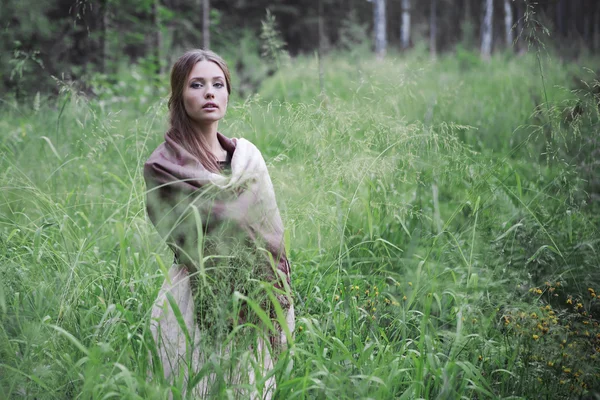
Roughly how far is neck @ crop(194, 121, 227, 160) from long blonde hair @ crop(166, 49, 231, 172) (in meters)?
0.02

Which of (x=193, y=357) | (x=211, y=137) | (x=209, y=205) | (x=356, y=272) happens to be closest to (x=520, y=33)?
(x=356, y=272)

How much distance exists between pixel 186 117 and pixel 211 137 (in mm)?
125

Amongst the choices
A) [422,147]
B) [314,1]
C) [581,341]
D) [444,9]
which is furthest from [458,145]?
[444,9]

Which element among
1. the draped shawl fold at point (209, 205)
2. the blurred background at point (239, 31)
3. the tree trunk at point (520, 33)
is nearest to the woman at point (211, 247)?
the draped shawl fold at point (209, 205)

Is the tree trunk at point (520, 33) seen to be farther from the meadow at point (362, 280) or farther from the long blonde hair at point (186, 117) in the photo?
the long blonde hair at point (186, 117)

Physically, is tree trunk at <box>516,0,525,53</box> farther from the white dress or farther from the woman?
the white dress

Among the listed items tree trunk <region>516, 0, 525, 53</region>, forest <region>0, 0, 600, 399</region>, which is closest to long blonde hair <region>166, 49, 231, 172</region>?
forest <region>0, 0, 600, 399</region>

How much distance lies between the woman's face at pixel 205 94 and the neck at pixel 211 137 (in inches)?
0.9

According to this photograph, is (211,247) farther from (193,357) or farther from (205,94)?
(205,94)

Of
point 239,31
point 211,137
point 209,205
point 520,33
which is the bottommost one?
point 209,205

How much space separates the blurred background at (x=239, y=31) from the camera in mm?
4660

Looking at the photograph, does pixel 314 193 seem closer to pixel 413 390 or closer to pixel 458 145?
pixel 458 145

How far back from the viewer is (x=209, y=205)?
1.77 m

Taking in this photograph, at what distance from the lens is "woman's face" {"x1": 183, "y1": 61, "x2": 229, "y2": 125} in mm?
2033
